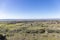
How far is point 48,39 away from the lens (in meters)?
19.3

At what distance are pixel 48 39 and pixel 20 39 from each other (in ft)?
16.8

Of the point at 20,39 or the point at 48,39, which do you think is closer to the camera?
the point at 20,39

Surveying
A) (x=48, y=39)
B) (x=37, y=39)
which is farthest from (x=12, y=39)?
(x=48, y=39)

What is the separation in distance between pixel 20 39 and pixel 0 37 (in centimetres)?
373

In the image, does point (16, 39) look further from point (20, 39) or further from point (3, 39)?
point (3, 39)

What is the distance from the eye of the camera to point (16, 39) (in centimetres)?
1823

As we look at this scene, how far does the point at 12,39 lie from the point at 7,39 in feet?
2.97

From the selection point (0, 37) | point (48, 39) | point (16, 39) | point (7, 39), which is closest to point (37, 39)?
point (48, 39)

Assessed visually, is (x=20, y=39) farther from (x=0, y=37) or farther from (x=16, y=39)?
(x=0, y=37)

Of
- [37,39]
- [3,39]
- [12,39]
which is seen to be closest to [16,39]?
[12,39]

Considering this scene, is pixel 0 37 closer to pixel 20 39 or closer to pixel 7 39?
pixel 7 39

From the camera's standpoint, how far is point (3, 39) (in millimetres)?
18344

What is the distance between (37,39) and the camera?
18.8 metres

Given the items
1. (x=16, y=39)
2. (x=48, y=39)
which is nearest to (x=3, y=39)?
(x=16, y=39)
